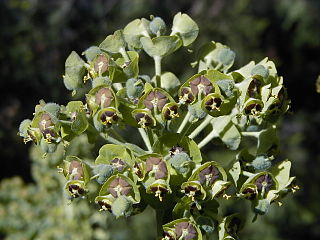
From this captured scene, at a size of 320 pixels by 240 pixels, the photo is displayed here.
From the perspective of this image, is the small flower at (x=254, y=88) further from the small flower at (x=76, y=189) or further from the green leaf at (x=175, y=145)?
the small flower at (x=76, y=189)

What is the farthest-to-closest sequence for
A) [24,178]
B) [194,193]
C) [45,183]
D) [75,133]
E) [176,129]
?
[24,178] < [45,183] < [176,129] < [75,133] < [194,193]

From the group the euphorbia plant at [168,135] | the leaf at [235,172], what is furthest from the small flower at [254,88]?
the leaf at [235,172]

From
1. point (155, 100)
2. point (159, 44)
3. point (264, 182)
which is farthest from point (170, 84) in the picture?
point (264, 182)

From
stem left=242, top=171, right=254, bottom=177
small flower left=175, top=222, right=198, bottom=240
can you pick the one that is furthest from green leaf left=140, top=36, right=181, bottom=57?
small flower left=175, top=222, right=198, bottom=240

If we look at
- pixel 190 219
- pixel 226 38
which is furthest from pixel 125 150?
pixel 226 38

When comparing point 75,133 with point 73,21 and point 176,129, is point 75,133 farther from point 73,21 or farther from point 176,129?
point 73,21

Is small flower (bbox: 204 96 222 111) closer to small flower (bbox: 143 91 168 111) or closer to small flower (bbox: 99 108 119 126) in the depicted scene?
small flower (bbox: 143 91 168 111)
